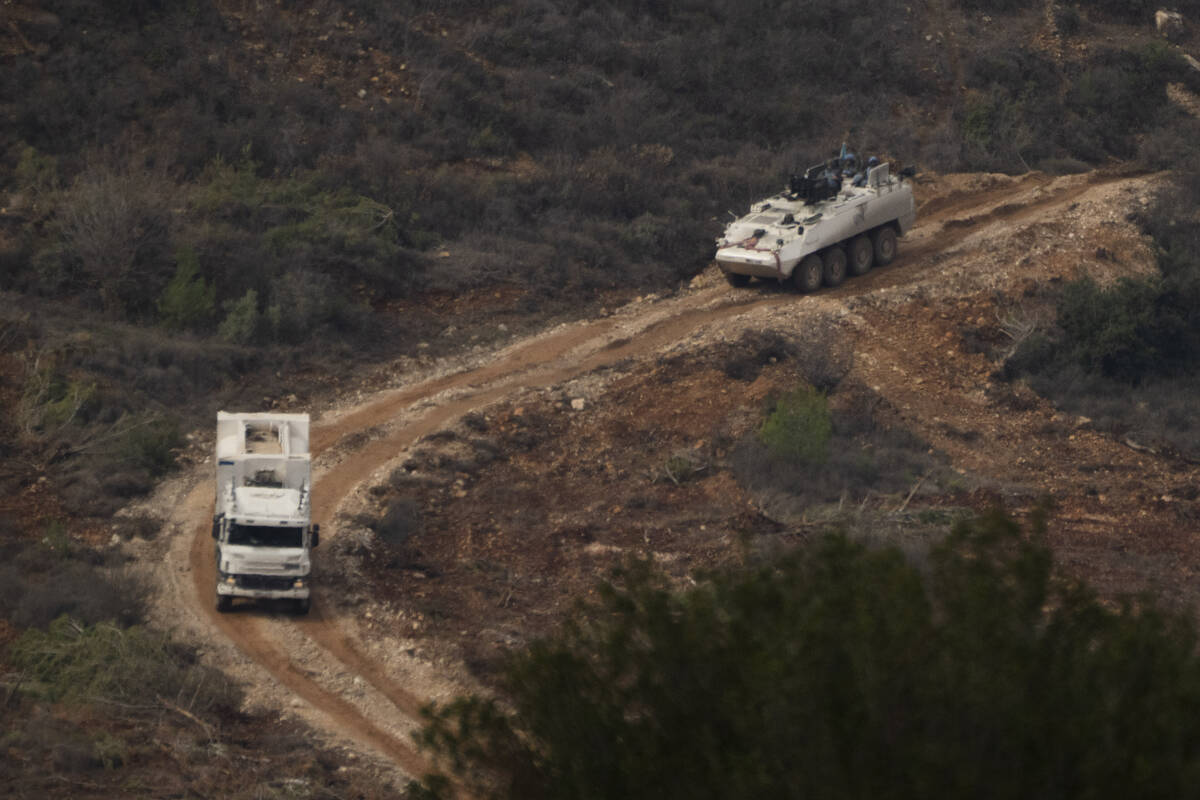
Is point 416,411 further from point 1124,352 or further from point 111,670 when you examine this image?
point 1124,352

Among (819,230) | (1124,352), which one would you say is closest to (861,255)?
(819,230)

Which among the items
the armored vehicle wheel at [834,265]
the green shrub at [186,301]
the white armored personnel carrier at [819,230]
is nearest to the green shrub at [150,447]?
the green shrub at [186,301]

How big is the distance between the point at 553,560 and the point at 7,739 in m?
7.29

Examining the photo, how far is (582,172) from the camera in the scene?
28406mm

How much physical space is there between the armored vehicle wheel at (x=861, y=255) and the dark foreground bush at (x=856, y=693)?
1725cm

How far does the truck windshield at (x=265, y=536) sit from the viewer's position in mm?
15016

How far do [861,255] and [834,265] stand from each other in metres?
0.90

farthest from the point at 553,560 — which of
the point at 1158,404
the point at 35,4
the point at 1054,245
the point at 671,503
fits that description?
the point at 35,4

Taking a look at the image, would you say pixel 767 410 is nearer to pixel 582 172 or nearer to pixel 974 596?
pixel 582 172

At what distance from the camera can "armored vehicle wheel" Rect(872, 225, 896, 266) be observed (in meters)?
25.8

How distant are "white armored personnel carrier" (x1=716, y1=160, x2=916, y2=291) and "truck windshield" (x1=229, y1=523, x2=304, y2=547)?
36.9ft

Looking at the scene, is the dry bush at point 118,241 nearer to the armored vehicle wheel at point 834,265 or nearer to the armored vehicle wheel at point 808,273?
the armored vehicle wheel at point 808,273

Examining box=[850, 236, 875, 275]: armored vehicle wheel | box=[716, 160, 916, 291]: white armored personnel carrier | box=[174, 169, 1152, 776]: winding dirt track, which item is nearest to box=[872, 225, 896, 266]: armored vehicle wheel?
box=[716, 160, 916, 291]: white armored personnel carrier

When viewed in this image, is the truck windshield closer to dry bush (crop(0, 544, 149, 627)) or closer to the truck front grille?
Answer: the truck front grille
